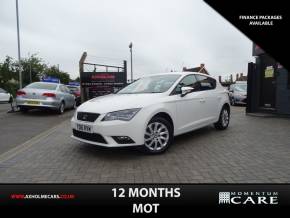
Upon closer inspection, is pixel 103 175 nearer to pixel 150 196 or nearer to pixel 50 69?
pixel 150 196

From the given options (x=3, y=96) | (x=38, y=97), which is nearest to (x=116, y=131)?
(x=38, y=97)

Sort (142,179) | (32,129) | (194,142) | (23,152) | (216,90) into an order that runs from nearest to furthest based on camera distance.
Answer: (142,179) < (23,152) < (194,142) < (216,90) < (32,129)

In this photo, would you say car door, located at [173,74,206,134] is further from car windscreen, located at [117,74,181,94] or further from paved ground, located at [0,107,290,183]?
paved ground, located at [0,107,290,183]

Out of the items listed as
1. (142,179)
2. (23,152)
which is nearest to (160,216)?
(142,179)

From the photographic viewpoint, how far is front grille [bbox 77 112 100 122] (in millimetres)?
4391

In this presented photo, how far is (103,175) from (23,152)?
228cm

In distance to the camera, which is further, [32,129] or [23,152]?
[32,129]

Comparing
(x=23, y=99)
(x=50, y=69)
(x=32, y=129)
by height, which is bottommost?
(x=32, y=129)

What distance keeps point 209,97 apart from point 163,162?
256 cm

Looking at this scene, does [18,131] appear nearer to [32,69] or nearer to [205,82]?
[205,82]

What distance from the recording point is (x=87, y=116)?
452 cm

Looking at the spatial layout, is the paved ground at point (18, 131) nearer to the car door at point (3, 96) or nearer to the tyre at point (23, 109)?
the tyre at point (23, 109)

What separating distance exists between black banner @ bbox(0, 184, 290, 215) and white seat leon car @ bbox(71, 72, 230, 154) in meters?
1.32

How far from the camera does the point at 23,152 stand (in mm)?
5043
